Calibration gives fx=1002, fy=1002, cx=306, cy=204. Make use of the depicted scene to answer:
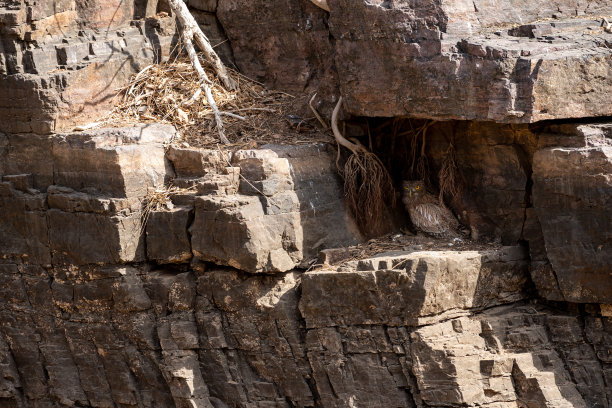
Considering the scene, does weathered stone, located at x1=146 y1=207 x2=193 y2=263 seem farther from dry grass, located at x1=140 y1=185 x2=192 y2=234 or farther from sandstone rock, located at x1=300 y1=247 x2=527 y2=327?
sandstone rock, located at x1=300 y1=247 x2=527 y2=327

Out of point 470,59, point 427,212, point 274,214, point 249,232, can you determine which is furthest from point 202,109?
point 470,59

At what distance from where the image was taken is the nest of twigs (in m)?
9.34

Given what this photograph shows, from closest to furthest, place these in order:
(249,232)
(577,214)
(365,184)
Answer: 1. (577,214)
2. (249,232)
3. (365,184)

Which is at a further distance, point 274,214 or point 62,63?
point 62,63

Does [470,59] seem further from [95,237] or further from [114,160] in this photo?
[95,237]

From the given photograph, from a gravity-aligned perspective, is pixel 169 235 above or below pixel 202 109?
below

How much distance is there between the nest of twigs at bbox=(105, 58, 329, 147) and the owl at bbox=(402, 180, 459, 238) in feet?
3.16

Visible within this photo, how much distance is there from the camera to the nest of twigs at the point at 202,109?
9344 mm

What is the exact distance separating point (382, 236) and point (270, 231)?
46.9 inches

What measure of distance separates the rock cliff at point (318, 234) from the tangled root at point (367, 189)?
0.13 metres

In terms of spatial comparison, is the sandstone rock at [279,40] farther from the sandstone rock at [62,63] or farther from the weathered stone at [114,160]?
the weathered stone at [114,160]

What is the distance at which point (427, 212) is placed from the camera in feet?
30.1

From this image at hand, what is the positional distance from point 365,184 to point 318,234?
2.14ft

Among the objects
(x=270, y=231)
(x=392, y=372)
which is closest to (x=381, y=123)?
(x=270, y=231)
